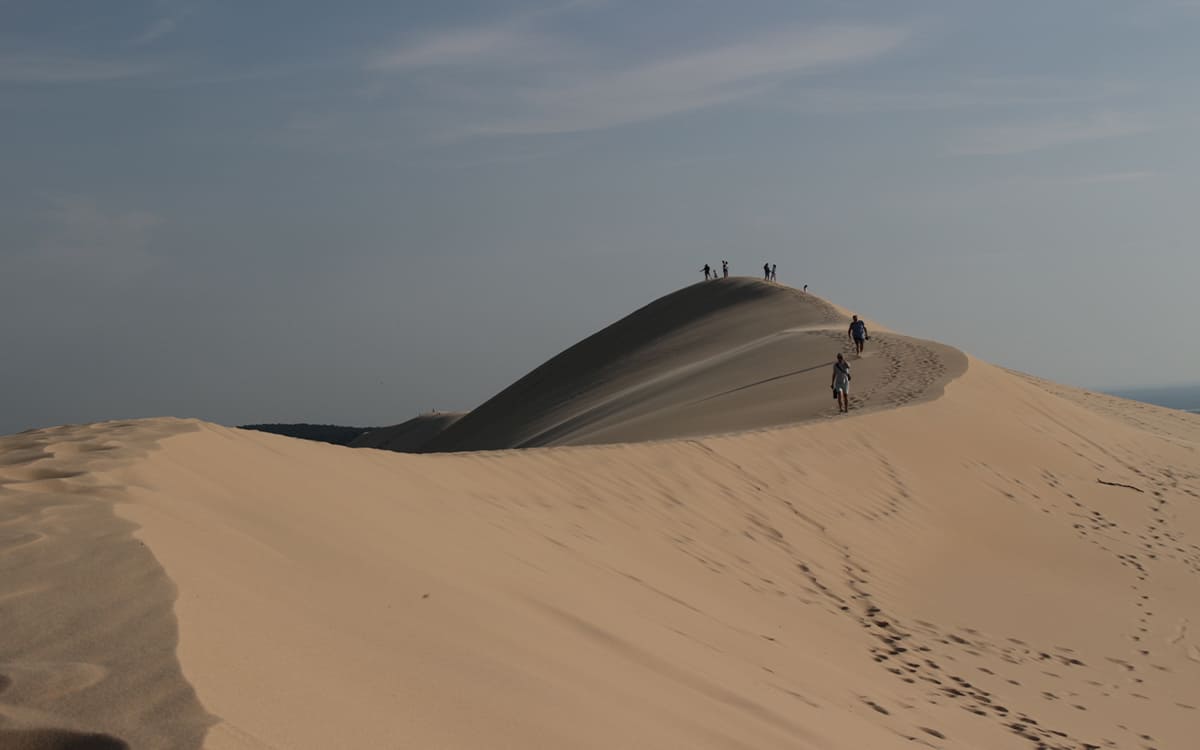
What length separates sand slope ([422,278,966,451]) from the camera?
19719 millimetres

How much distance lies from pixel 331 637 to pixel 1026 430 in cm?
1676

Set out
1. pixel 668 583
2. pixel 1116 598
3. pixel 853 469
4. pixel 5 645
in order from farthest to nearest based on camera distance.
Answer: pixel 853 469 < pixel 1116 598 < pixel 668 583 < pixel 5 645

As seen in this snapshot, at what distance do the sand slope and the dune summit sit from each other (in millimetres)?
3450

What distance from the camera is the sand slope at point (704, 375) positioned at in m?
19.7

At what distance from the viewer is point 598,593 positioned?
6.22 metres

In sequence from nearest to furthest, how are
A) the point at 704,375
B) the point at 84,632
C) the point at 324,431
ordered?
the point at 84,632, the point at 704,375, the point at 324,431

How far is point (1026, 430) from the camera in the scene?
59.5 feet

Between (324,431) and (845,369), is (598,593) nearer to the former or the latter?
(845,369)

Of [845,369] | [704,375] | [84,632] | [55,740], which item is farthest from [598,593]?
[704,375]

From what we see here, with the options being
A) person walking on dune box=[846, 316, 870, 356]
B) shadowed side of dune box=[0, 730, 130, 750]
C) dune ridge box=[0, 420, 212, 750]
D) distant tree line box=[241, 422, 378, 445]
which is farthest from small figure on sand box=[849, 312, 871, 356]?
distant tree line box=[241, 422, 378, 445]

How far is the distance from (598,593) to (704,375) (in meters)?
20.1

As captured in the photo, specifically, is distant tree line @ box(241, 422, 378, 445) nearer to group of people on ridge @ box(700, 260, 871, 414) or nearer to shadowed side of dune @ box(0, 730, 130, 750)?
group of people on ridge @ box(700, 260, 871, 414)

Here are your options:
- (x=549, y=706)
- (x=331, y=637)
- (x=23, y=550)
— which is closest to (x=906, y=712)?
(x=549, y=706)

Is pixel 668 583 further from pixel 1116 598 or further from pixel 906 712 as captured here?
pixel 1116 598
